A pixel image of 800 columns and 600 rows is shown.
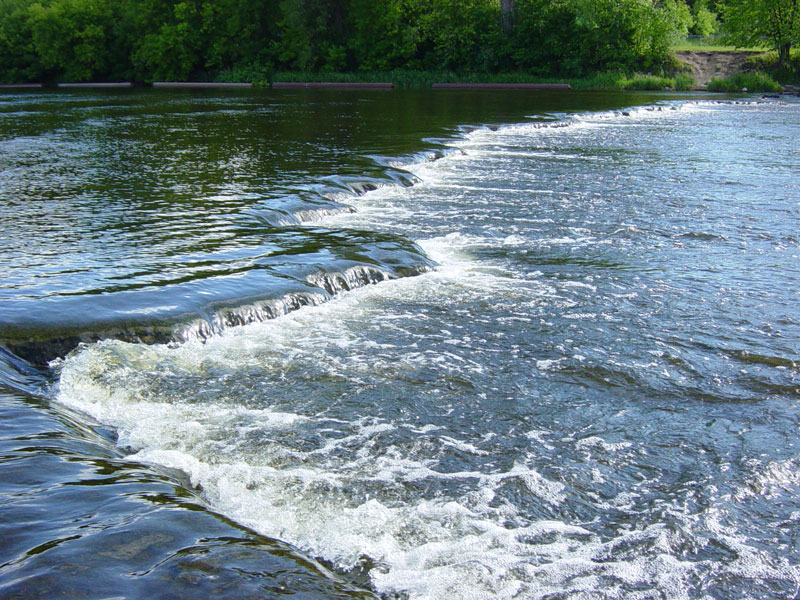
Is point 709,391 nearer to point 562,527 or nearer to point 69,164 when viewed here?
point 562,527

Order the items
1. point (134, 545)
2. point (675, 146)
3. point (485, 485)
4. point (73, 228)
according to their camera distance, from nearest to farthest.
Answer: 1. point (134, 545)
2. point (485, 485)
3. point (73, 228)
4. point (675, 146)

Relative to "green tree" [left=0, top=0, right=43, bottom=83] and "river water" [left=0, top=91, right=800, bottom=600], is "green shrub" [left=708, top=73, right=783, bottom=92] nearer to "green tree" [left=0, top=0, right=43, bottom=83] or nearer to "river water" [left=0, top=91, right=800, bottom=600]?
"river water" [left=0, top=91, right=800, bottom=600]

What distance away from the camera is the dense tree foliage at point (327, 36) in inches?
1831

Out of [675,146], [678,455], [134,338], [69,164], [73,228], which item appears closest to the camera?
[678,455]

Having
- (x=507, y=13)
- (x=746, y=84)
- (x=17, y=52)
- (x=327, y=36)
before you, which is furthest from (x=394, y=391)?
(x=17, y=52)

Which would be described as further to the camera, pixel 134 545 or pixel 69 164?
pixel 69 164

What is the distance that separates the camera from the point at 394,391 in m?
5.82

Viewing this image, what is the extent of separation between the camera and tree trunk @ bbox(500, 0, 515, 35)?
5031cm

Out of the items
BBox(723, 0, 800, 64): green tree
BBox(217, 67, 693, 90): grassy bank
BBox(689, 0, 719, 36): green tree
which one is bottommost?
BBox(217, 67, 693, 90): grassy bank

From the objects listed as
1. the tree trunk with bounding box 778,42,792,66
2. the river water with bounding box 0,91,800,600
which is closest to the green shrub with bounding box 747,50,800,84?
the tree trunk with bounding box 778,42,792,66

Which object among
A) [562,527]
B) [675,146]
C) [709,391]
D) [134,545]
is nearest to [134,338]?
[134,545]

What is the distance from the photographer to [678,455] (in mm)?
4918

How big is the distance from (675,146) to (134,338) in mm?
17684

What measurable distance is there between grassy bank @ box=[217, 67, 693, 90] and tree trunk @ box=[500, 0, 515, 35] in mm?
3969
